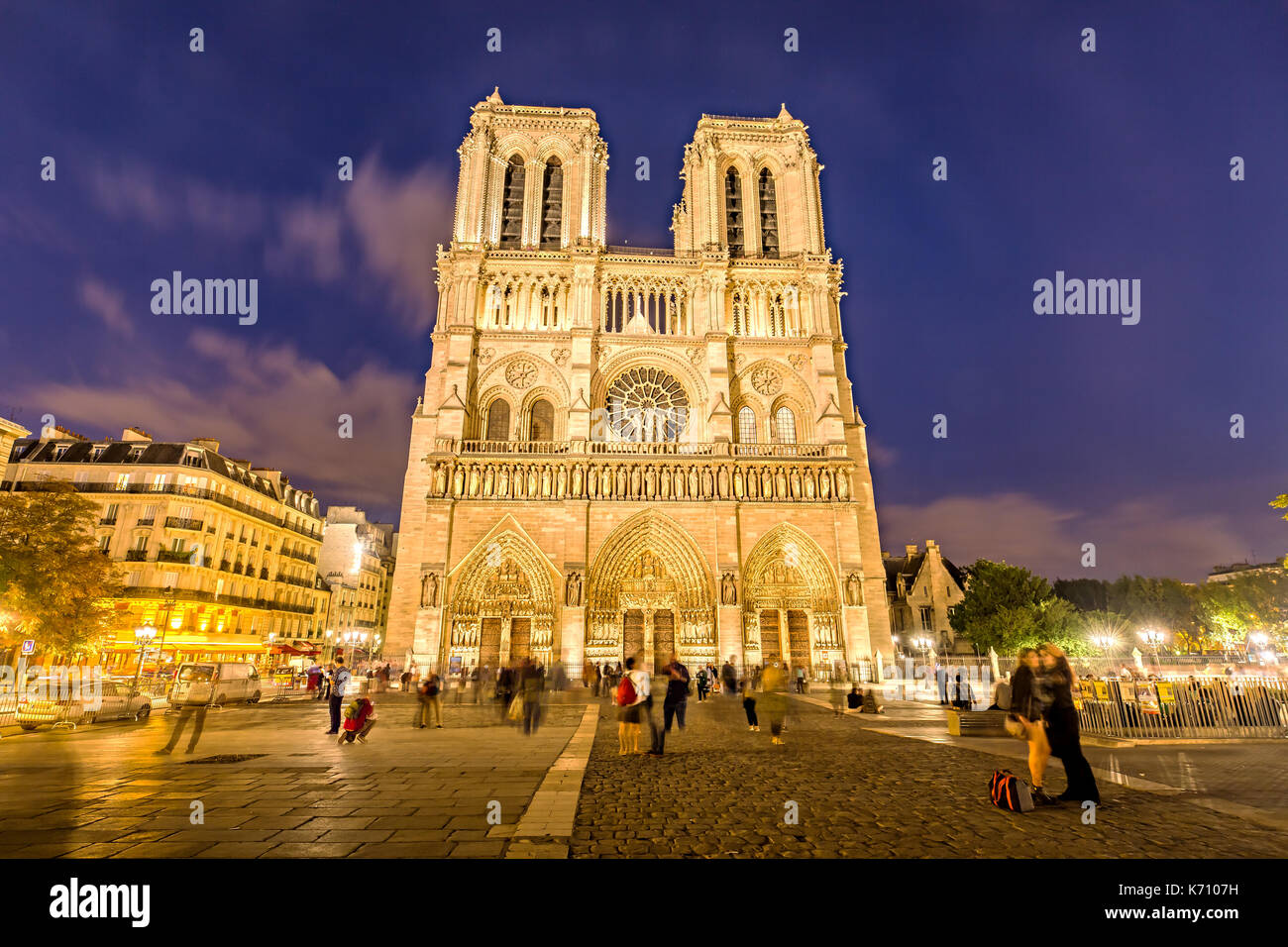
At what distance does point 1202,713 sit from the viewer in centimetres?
1163

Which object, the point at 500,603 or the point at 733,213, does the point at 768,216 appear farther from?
the point at 500,603

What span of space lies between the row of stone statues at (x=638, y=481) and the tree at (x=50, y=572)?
37.9ft

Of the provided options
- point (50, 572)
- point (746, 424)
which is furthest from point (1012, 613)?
point (50, 572)

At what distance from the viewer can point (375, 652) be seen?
5231 cm

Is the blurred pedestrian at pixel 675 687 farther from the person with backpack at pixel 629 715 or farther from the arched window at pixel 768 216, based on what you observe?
the arched window at pixel 768 216

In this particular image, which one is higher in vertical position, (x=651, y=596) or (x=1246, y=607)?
(x=651, y=596)

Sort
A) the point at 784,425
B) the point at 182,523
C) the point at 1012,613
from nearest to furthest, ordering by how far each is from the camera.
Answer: the point at 784,425 → the point at 182,523 → the point at 1012,613

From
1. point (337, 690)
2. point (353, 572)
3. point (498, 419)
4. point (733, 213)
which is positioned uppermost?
point (733, 213)

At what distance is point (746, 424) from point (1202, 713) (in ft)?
70.6

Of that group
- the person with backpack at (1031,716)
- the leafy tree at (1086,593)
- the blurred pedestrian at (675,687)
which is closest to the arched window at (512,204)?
the blurred pedestrian at (675,687)

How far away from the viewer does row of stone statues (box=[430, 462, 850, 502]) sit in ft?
90.4
